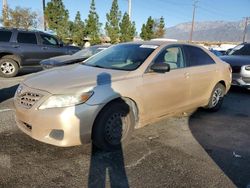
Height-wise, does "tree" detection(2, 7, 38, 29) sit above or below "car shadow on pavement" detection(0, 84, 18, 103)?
above

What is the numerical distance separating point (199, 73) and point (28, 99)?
11.0ft

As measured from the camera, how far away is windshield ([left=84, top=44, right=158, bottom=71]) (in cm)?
483

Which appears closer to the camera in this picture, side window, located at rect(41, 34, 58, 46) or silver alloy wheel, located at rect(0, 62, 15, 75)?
silver alloy wheel, located at rect(0, 62, 15, 75)

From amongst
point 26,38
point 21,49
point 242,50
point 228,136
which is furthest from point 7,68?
point 242,50

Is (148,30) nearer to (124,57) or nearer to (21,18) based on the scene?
(21,18)

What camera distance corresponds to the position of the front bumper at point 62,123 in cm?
370

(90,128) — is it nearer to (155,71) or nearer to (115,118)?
(115,118)

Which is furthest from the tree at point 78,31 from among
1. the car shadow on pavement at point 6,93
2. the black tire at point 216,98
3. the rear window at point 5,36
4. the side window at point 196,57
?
the side window at point 196,57

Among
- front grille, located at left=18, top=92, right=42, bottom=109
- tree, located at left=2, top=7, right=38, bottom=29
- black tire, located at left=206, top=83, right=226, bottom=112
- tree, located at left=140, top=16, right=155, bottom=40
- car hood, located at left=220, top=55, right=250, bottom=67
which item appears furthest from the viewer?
tree, located at left=140, top=16, right=155, bottom=40

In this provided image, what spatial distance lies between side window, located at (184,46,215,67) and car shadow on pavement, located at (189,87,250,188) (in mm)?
1177

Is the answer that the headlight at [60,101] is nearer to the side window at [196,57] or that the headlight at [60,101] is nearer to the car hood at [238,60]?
the side window at [196,57]

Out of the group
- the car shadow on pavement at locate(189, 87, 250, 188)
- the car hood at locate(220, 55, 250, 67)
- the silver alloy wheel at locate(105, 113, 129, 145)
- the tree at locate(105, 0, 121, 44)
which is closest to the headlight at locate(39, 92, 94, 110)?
the silver alloy wheel at locate(105, 113, 129, 145)

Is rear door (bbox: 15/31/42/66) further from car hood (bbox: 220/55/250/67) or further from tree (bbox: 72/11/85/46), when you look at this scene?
tree (bbox: 72/11/85/46)

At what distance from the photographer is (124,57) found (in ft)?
16.8
